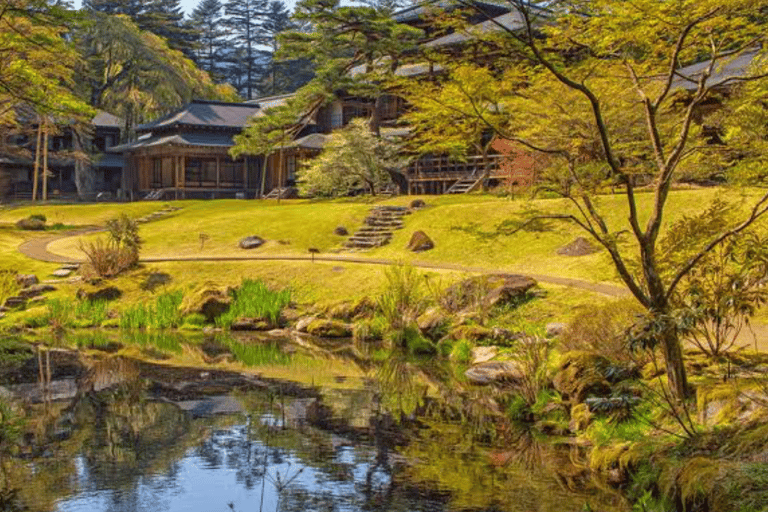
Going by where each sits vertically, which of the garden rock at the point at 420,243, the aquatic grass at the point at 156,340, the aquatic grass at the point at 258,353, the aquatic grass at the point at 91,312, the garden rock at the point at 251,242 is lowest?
the aquatic grass at the point at 156,340

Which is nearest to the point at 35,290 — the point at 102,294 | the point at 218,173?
the point at 102,294

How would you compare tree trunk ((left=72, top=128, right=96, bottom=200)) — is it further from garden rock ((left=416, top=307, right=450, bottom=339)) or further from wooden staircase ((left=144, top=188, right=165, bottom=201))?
garden rock ((left=416, top=307, right=450, bottom=339))

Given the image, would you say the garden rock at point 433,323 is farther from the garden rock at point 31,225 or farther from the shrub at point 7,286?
the garden rock at point 31,225

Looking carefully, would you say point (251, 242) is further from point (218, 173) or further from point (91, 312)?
point (218, 173)

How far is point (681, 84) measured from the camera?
38906 millimetres

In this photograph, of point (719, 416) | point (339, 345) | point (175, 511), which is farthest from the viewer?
point (339, 345)

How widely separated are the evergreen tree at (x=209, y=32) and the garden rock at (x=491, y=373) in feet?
282

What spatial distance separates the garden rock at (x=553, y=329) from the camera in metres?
21.2

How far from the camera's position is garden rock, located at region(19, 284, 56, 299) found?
101ft

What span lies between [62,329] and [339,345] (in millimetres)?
9321

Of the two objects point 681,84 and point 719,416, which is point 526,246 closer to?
point 681,84

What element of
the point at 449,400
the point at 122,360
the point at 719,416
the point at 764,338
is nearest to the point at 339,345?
the point at 122,360

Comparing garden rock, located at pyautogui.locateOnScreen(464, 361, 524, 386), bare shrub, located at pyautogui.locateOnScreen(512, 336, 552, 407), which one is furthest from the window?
bare shrub, located at pyautogui.locateOnScreen(512, 336, 552, 407)

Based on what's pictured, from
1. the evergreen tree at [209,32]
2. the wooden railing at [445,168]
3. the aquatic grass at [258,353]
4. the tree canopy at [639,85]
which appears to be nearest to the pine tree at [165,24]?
the evergreen tree at [209,32]
